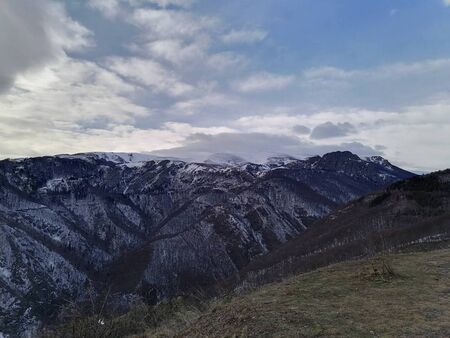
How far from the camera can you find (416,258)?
82.3 feet

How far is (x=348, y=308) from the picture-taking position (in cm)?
1612

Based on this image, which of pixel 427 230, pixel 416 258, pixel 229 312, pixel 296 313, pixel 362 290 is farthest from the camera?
pixel 427 230

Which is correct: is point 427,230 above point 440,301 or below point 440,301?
below

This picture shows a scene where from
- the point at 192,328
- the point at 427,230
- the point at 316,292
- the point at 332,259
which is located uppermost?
the point at 316,292

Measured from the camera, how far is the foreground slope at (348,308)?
14102 millimetres

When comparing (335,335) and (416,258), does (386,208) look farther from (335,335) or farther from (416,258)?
(335,335)

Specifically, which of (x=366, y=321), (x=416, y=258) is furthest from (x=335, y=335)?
(x=416, y=258)

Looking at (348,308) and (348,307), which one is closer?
(348,308)

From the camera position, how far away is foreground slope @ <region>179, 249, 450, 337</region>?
14.1 m

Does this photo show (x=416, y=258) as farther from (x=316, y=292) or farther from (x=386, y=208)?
(x=386, y=208)

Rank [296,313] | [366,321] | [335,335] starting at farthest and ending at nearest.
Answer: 1. [296,313]
2. [366,321]
3. [335,335]

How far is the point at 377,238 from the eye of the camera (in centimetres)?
15025

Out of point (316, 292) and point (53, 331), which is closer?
point (316, 292)

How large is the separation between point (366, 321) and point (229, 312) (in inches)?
207
